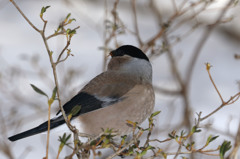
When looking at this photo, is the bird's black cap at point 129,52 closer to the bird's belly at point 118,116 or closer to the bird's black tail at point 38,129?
the bird's belly at point 118,116

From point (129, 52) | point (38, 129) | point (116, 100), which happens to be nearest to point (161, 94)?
point (129, 52)

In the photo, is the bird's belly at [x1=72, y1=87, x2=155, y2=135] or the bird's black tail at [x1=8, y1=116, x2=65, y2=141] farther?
the bird's belly at [x1=72, y1=87, x2=155, y2=135]

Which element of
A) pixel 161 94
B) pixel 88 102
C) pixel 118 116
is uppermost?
pixel 88 102

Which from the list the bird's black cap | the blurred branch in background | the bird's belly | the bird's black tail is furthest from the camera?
the bird's black cap

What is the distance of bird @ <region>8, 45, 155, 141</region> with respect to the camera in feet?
6.20

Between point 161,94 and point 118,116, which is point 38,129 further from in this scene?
point 161,94

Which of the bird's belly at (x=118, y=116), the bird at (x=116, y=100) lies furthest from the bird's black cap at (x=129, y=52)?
the bird's belly at (x=118, y=116)

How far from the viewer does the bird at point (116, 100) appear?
74.4 inches

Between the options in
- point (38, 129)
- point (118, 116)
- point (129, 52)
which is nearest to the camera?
point (38, 129)

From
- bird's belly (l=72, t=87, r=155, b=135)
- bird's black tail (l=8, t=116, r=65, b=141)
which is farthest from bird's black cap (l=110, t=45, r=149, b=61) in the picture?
bird's black tail (l=8, t=116, r=65, b=141)

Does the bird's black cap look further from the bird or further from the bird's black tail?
the bird's black tail

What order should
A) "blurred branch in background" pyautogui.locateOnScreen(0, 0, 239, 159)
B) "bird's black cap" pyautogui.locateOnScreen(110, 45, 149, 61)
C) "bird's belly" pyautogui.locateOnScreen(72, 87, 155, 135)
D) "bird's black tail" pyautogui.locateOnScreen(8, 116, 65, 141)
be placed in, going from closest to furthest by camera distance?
"blurred branch in background" pyautogui.locateOnScreen(0, 0, 239, 159), "bird's black tail" pyautogui.locateOnScreen(8, 116, 65, 141), "bird's belly" pyautogui.locateOnScreen(72, 87, 155, 135), "bird's black cap" pyautogui.locateOnScreen(110, 45, 149, 61)

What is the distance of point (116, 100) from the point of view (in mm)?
1979

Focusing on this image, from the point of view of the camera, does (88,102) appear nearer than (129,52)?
Yes
